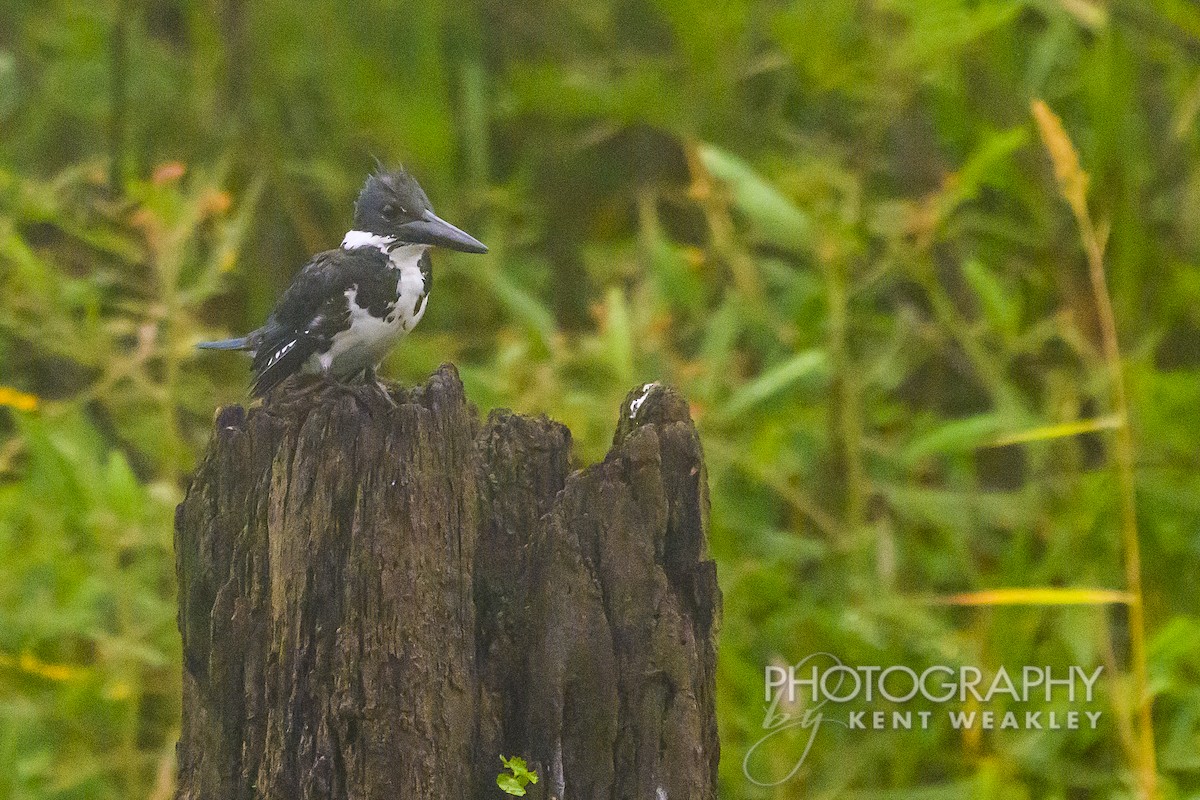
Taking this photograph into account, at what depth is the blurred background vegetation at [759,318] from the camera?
345cm

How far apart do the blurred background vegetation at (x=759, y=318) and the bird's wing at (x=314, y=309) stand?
2.22ft

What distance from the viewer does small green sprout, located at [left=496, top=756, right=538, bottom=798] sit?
73.7 inches

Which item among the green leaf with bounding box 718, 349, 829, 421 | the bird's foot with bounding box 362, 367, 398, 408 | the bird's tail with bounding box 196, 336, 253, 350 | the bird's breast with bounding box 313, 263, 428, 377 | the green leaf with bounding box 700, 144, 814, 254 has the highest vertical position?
the green leaf with bounding box 700, 144, 814, 254

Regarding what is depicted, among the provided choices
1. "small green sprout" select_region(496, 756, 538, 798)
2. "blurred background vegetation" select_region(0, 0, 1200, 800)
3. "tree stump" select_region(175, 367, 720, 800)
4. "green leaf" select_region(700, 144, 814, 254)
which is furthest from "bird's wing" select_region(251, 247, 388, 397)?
A: "green leaf" select_region(700, 144, 814, 254)

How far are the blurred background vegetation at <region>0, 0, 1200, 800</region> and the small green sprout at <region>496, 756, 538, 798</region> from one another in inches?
53.9

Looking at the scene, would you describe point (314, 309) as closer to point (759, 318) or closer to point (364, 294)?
point (364, 294)

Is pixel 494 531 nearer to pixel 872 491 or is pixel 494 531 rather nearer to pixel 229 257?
pixel 229 257

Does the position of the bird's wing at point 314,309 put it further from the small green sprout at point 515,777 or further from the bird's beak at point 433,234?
the small green sprout at point 515,777

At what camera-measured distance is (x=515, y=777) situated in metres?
1.89

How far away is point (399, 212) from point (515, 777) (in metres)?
1.07

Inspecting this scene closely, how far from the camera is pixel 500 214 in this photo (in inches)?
204

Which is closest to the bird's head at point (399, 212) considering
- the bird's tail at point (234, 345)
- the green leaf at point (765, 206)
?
the bird's tail at point (234, 345)

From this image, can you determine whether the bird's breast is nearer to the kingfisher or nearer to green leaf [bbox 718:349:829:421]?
the kingfisher

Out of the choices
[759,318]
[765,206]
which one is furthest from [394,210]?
[759,318]
